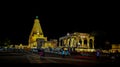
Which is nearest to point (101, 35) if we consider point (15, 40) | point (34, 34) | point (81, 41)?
point (81, 41)

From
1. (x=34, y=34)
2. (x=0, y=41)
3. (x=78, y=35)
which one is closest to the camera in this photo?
(x=78, y=35)

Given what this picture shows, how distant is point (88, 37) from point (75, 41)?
167 inches

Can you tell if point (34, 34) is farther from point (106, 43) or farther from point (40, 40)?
point (106, 43)

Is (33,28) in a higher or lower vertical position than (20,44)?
higher

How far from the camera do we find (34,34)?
128125mm

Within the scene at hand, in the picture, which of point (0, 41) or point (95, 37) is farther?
point (0, 41)

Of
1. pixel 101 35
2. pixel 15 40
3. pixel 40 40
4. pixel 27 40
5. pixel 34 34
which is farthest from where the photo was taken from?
pixel 27 40

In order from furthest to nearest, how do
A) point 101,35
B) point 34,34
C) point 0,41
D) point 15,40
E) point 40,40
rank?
point 15,40 < point 34,34 < point 40,40 < point 0,41 < point 101,35

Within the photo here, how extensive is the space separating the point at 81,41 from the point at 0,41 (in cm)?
4342

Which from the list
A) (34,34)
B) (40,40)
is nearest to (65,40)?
(40,40)

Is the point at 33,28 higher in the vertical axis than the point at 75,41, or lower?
higher

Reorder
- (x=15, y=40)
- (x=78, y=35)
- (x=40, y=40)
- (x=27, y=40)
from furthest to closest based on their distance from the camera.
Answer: (x=27, y=40), (x=15, y=40), (x=40, y=40), (x=78, y=35)

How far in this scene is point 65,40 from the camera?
258ft

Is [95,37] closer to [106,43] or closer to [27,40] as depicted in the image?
[106,43]
